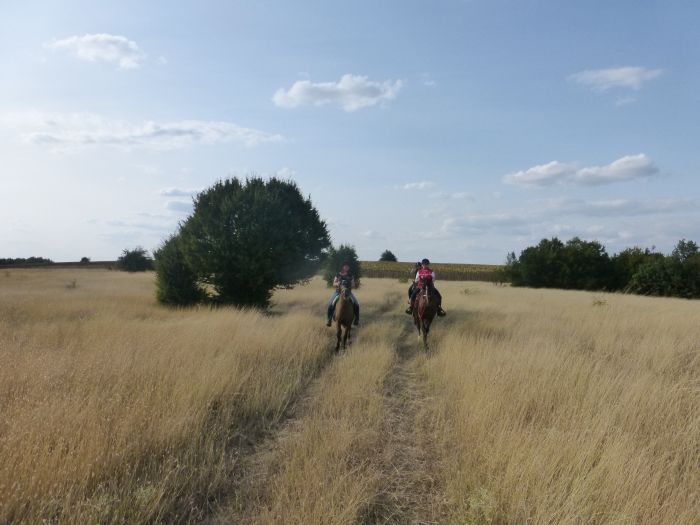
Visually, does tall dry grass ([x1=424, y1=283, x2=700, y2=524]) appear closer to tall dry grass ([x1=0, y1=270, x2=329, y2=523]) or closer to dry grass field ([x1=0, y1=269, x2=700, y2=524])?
dry grass field ([x1=0, y1=269, x2=700, y2=524])

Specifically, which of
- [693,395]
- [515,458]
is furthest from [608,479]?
[693,395]

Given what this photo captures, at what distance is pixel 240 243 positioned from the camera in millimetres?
19906

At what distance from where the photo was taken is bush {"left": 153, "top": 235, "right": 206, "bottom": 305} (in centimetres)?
2211

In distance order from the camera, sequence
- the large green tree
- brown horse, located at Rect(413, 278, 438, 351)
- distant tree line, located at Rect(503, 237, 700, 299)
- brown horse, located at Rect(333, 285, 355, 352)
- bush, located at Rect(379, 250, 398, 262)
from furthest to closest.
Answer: bush, located at Rect(379, 250, 398, 262) → distant tree line, located at Rect(503, 237, 700, 299) → the large green tree → brown horse, located at Rect(413, 278, 438, 351) → brown horse, located at Rect(333, 285, 355, 352)

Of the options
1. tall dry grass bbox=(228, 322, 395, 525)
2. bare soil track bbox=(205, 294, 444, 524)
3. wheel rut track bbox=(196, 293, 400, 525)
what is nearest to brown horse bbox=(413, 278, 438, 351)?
bare soil track bbox=(205, 294, 444, 524)

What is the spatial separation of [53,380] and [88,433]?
236 cm

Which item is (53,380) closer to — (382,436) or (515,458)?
(382,436)

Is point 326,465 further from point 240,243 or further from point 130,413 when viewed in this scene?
point 240,243

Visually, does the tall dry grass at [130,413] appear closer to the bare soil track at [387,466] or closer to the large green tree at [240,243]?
the bare soil track at [387,466]

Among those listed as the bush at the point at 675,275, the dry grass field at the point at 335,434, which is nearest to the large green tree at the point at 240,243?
the dry grass field at the point at 335,434

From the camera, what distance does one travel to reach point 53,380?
20.4ft

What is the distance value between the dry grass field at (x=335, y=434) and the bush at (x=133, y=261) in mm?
55642

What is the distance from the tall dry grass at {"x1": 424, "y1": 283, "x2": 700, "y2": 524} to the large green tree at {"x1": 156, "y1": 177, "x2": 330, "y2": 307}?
469 inches

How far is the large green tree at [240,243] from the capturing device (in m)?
20.0
